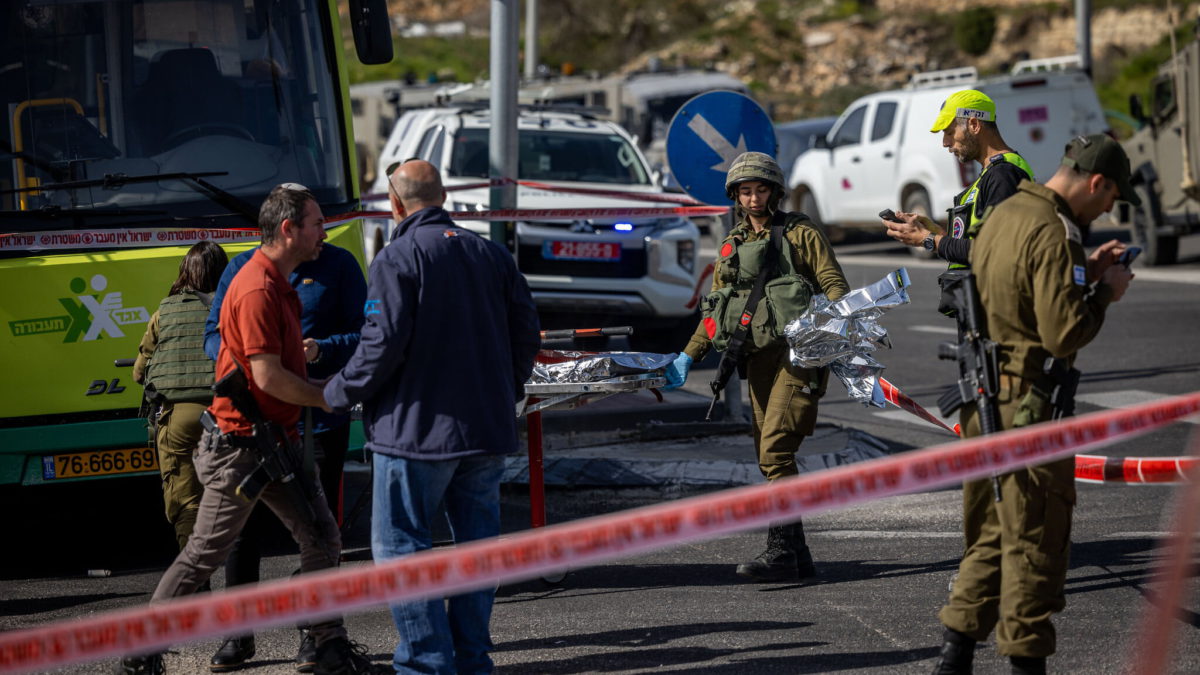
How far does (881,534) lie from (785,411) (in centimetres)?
137

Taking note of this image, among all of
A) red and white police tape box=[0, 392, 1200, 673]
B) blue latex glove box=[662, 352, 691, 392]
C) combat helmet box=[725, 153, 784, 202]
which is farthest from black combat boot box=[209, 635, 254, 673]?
combat helmet box=[725, 153, 784, 202]

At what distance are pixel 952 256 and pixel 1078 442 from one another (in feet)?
5.65

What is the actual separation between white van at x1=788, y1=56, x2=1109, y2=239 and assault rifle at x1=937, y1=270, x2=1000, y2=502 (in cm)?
1517

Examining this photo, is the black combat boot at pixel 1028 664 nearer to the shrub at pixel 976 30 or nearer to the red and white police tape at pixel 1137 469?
the red and white police tape at pixel 1137 469

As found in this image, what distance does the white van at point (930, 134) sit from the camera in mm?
20438

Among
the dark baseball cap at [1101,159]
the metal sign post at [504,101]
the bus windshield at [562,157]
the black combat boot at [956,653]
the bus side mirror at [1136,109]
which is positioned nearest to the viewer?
the dark baseball cap at [1101,159]

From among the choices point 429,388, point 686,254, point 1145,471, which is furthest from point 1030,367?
point 686,254

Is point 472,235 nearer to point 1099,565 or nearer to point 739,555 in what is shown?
point 739,555

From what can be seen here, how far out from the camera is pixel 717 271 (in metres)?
6.81

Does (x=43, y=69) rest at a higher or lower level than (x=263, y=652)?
higher

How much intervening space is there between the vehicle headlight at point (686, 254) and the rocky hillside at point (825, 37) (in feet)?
92.2

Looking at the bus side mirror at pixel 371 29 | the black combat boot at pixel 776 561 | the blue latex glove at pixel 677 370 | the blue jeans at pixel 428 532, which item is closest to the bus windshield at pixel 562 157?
the bus side mirror at pixel 371 29

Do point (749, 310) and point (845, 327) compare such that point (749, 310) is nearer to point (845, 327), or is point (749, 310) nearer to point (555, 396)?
point (845, 327)

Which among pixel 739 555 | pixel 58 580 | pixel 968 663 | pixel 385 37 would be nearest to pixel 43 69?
pixel 385 37
